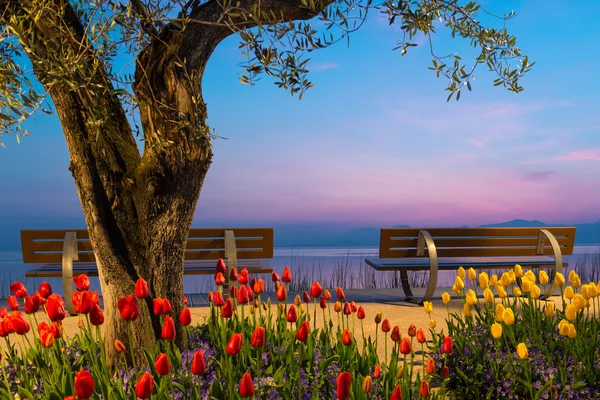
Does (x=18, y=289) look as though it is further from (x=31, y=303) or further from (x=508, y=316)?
(x=508, y=316)

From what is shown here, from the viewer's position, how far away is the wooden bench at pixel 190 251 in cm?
716

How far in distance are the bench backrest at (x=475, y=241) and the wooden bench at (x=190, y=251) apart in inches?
67.0

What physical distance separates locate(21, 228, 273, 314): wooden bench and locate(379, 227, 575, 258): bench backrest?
67.0 inches

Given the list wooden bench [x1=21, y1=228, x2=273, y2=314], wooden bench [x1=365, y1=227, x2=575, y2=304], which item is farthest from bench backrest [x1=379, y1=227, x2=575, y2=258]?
wooden bench [x1=21, y1=228, x2=273, y2=314]

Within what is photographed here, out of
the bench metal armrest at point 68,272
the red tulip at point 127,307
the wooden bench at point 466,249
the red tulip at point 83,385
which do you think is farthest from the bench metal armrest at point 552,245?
the red tulip at point 83,385

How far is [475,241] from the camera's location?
8.33 meters

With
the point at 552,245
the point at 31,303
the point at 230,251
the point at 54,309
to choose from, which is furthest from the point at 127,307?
the point at 552,245

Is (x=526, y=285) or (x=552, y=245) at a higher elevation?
(x=552, y=245)

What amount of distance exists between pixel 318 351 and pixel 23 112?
2.39m

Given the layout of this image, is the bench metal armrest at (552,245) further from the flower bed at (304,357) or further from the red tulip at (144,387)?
the red tulip at (144,387)

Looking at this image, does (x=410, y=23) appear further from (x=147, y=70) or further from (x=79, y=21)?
→ (x=79, y=21)

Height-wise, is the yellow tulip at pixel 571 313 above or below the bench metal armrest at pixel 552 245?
below

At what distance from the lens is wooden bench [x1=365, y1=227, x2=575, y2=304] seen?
309 inches

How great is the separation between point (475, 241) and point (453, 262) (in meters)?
0.53
